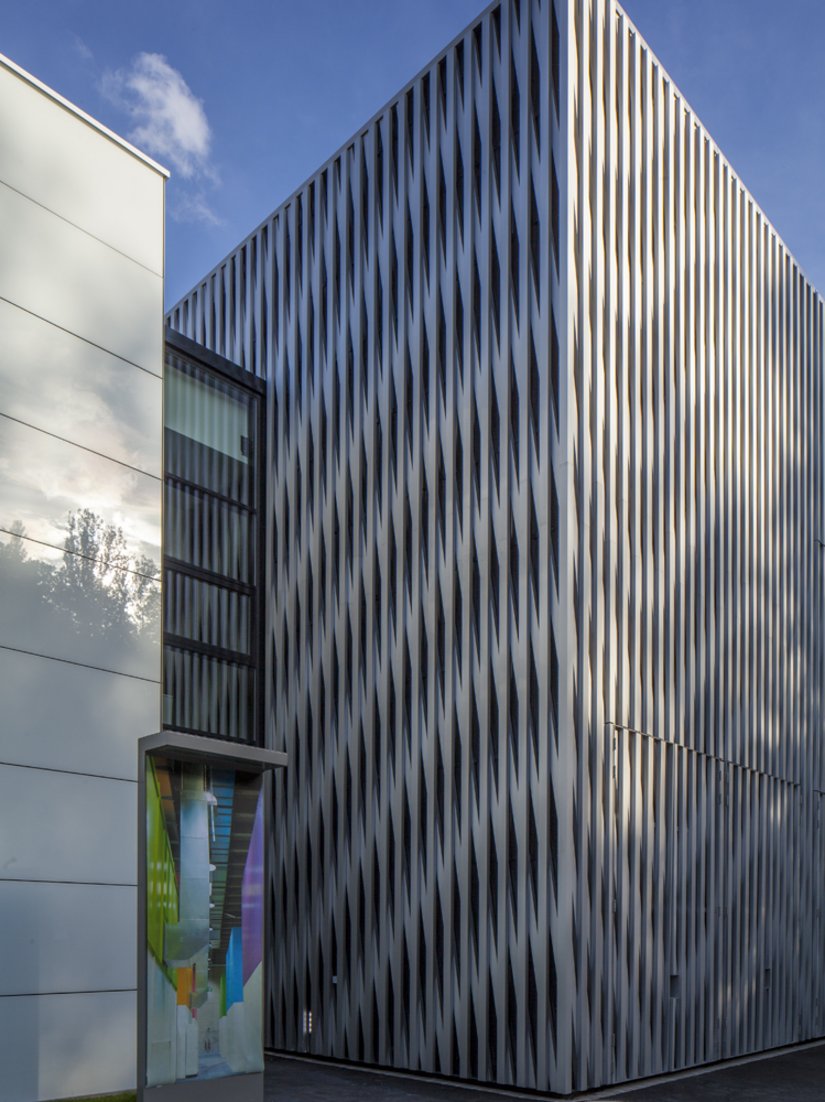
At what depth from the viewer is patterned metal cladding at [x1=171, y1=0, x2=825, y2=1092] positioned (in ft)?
76.6

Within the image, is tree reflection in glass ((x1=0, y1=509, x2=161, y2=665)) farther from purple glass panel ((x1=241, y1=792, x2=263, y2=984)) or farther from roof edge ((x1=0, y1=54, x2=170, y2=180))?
roof edge ((x1=0, y1=54, x2=170, y2=180))

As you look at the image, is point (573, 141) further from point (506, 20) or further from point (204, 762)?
point (204, 762)

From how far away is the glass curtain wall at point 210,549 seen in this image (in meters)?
26.2

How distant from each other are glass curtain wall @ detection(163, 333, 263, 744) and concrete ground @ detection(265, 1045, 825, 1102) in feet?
24.1

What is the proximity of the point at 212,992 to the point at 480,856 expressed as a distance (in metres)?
10.6

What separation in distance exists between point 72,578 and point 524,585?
11.0m

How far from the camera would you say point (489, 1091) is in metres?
22.1

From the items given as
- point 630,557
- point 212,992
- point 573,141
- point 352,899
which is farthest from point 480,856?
point 573,141

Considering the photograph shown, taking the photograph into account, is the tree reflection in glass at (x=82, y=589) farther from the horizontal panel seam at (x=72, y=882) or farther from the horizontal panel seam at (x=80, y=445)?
the horizontal panel seam at (x=72, y=882)

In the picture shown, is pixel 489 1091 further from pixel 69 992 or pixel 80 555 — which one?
pixel 80 555

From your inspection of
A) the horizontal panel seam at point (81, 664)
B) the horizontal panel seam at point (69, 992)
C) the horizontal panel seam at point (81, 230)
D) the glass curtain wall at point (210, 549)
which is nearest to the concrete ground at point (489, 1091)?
the horizontal panel seam at point (69, 992)

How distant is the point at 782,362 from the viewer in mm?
35000

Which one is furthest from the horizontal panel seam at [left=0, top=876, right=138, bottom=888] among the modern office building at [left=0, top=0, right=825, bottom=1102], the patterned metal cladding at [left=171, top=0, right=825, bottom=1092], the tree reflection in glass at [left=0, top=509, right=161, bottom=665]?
the patterned metal cladding at [left=171, top=0, right=825, bottom=1092]

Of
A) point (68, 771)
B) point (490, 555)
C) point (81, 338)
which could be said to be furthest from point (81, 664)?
point (490, 555)
